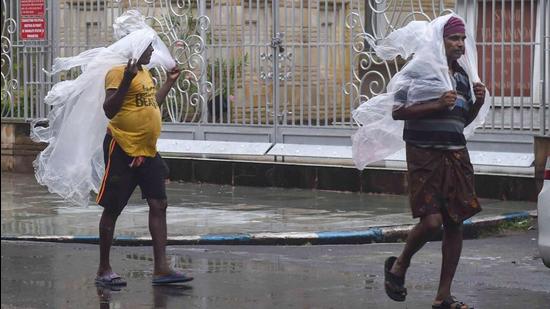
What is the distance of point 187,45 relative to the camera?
16.4 meters

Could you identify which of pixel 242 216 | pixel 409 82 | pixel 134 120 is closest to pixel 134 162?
pixel 134 120

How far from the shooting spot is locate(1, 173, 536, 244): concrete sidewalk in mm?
11312

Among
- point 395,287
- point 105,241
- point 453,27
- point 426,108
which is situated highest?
point 453,27

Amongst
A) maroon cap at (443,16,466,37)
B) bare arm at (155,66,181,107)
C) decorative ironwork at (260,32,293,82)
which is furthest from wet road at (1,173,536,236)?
maroon cap at (443,16,466,37)

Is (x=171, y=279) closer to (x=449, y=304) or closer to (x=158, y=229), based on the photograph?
(x=158, y=229)

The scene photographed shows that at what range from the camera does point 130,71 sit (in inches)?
338

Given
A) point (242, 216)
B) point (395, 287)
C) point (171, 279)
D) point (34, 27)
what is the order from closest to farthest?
point (395, 287)
point (171, 279)
point (242, 216)
point (34, 27)

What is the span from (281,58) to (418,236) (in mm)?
8237

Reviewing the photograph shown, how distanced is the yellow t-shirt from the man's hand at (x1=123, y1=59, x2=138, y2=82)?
13 centimetres

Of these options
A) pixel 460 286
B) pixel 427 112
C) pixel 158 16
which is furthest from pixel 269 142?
pixel 427 112

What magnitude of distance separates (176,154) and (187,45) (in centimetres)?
141

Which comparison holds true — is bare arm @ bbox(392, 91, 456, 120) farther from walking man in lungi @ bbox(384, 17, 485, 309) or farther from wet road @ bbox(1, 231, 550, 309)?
wet road @ bbox(1, 231, 550, 309)

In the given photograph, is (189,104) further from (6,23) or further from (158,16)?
(6,23)

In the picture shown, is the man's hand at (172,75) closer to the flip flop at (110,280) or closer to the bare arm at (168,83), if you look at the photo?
the bare arm at (168,83)
